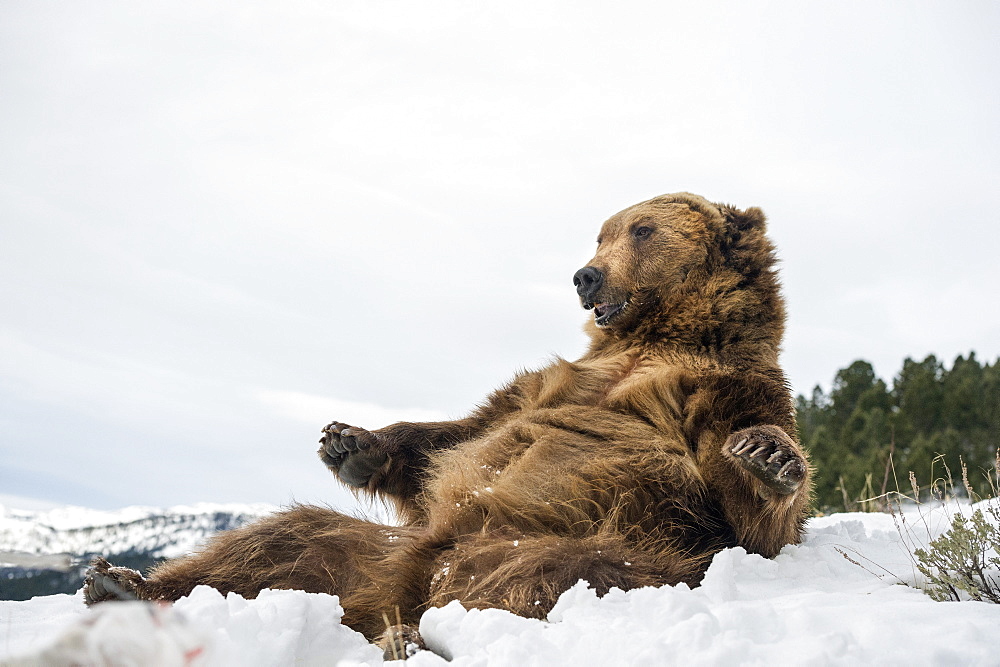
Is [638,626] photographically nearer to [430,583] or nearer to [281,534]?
[430,583]

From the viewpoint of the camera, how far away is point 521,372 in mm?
4781

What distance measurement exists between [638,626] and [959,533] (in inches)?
61.8

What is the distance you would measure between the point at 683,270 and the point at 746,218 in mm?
619

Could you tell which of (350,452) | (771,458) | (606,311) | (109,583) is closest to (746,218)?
(606,311)

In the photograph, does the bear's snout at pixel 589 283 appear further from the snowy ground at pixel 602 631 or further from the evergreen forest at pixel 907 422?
the evergreen forest at pixel 907 422

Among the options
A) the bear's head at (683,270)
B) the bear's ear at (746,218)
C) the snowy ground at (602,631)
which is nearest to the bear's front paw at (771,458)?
the snowy ground at (602,631)

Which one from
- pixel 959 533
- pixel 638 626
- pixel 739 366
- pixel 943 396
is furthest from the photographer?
pixel 943 396

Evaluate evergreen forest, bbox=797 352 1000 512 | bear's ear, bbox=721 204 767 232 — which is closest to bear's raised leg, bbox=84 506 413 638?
bear's ear, bbox=721 204 767 232

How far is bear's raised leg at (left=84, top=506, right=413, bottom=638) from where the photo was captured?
11.4ft

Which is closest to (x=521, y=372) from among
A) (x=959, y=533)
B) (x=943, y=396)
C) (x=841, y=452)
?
(x=959, y=533)

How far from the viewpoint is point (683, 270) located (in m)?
4.53

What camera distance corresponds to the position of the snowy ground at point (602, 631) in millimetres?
1509

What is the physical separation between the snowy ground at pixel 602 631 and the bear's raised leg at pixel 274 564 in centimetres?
34

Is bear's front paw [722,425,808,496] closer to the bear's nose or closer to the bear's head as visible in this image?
the bear's head
